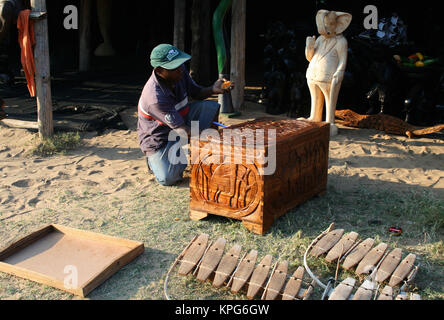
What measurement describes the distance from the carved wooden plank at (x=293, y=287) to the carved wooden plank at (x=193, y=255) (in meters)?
0.60

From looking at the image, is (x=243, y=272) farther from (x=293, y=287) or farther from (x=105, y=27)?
(x=105, y=27)

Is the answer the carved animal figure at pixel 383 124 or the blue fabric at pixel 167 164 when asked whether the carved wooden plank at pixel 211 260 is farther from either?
the carved animal figure at pixel 383 124

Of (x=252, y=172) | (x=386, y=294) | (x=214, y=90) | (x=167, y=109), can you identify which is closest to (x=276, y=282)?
(x=386, y=294)

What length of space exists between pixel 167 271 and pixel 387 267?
132 centimetres

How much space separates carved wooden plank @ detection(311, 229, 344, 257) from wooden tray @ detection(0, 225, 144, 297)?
1132 mm

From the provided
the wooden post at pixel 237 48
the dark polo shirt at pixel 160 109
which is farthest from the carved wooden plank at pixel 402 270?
the wooden post at pixel 237 48

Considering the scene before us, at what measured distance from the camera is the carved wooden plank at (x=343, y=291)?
254 cm

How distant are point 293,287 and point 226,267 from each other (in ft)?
1.38

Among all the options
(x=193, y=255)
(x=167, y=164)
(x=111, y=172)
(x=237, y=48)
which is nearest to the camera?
(x=193, y=255)

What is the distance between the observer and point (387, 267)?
2.87m

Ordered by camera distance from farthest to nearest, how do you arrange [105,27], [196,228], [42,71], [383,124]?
[105,27], [383,124], [42,71], [196,228]

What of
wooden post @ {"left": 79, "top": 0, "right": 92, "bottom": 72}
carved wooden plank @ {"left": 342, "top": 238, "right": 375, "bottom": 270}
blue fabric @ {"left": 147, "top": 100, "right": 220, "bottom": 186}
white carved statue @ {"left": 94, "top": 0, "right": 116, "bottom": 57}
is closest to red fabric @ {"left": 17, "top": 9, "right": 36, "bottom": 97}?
blue fabric @ {"left": 147, "top": 100, "right": 220, "bottom": 186}

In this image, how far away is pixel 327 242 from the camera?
319 centimetres

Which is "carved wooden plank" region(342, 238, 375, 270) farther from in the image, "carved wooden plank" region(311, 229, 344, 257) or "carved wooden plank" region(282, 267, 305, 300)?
"carved wooden plank" region(282, 267, 305, 300)
